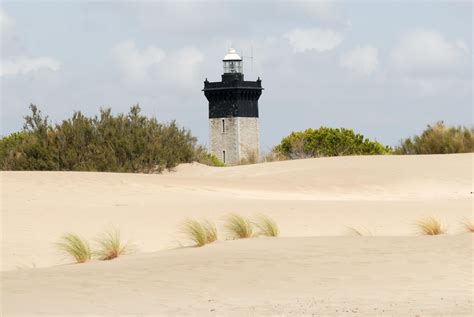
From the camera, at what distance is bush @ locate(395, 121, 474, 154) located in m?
32.9

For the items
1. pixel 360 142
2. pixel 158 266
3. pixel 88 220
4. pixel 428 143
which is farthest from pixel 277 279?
pixel 360 142

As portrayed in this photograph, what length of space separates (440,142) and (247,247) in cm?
2052

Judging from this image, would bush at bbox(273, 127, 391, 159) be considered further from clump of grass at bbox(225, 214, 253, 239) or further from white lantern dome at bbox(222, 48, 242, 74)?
clump of grass at bbox(225, 214, 253, 239)

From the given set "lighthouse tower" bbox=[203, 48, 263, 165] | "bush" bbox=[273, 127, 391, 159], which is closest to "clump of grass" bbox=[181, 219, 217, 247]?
"bush" bbox=[273, 127, 391, 159]

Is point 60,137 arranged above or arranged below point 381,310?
above

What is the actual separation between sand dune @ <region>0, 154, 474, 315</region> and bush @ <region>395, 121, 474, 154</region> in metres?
5.27

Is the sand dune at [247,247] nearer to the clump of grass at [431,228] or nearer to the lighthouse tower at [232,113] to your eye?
the clump of grass at [431,228]

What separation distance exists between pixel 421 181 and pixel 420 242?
1267 cm

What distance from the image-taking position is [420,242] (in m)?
14.2

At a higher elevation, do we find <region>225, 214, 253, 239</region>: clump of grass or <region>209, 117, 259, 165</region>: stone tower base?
<region>209, 117, 259, 165</region>: stone tower base

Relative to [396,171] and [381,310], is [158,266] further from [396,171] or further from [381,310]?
[396,171]

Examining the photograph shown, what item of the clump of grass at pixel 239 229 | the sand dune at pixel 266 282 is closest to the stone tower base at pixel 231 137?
the clump of grass at pixel 239 229

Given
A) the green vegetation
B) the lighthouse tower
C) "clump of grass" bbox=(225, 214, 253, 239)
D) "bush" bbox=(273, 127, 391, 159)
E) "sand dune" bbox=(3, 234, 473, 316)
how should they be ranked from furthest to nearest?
the lighthouse tower → "bush" bbox=(273, 127, 391, 159) → the green vegetation → "clump of grass" bbox=(225, 214, 253, 239) → "sand dune" bbox=(3, 234, 473, 316)

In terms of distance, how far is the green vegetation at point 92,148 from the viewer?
97.6 ft
